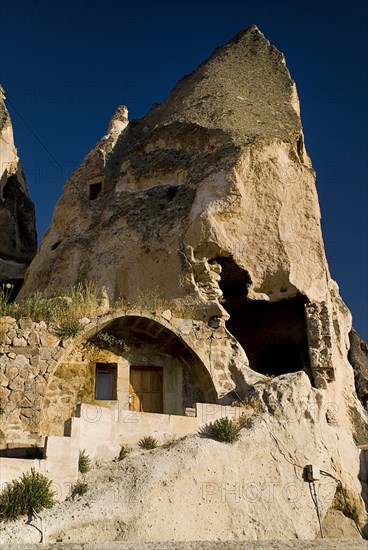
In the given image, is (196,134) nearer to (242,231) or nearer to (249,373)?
(242,231)

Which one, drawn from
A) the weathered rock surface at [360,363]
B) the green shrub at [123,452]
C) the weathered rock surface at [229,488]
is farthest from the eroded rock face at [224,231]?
the green shrub at [123,452]

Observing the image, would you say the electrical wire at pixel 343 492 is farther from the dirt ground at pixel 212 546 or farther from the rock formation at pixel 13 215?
the rock formation at pixel 13 215

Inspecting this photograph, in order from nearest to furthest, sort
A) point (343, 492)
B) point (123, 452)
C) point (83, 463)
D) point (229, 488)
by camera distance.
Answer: point (83, 463) < point (229, 488) < point (123, 452) < point (343, 492)

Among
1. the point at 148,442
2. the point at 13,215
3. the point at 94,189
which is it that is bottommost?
the point at 148,442

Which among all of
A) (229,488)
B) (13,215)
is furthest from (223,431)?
(13,215)

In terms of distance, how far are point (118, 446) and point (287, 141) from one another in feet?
33.5

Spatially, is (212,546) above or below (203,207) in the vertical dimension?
below

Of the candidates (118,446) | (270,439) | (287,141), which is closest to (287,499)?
(270,439)

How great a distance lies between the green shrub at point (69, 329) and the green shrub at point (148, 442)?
9.31 ft

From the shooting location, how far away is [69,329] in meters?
12.3

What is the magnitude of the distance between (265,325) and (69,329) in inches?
285

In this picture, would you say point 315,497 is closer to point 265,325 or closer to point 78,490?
point 78,490

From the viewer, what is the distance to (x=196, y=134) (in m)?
17.8

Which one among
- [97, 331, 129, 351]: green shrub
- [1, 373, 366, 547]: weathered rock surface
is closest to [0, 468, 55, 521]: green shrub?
[1, 373, 366, 547]: weathered rock surface
